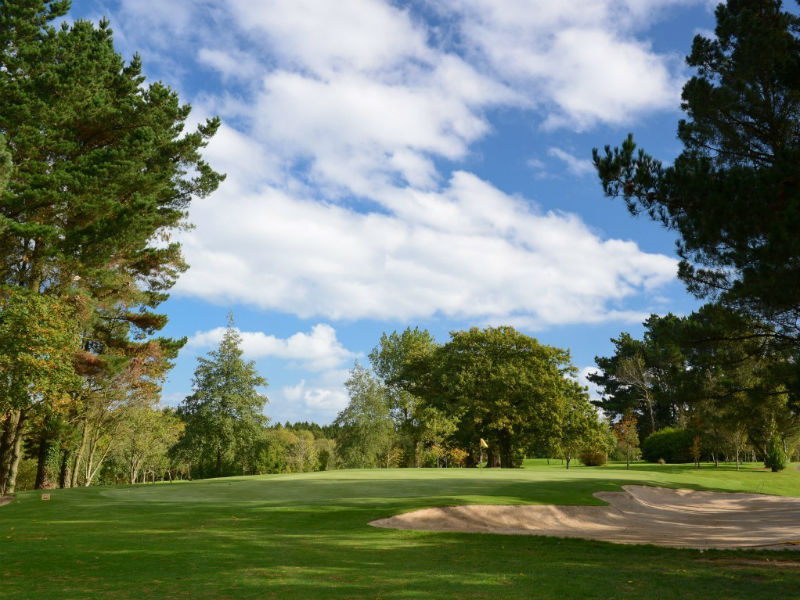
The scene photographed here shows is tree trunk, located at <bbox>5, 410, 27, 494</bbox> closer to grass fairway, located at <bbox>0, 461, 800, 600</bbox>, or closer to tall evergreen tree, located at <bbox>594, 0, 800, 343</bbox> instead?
grass fairway, located at <bbox>0, 461, 800, 600</bbox>

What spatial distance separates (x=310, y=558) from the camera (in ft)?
39.2

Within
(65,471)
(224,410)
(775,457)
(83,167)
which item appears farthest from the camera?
(224,410)

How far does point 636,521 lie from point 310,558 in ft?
50.0

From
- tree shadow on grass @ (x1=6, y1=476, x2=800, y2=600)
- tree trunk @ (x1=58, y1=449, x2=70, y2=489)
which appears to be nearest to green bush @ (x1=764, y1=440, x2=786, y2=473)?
tree shadow on grass @ (x1=6, y1=476, x2=800, y2=600)

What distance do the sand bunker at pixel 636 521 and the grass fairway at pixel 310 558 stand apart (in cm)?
113

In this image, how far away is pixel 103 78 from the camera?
3059 centimetres

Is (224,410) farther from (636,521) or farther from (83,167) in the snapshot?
(636,521)

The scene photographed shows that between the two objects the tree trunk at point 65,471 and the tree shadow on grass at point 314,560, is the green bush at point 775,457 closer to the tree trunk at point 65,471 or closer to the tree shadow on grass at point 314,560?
the tree shadow on grass at point 314,560

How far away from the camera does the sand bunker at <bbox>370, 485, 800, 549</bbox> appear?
16688 millimetres

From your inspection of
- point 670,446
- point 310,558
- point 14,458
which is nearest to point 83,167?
point 14,458

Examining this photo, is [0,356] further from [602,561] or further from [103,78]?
[602,561]

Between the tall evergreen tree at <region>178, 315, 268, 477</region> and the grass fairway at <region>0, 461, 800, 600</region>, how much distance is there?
34.8 meters

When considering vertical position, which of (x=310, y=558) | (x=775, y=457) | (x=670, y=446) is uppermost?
(x=670, y=446)

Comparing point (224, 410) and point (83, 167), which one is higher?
point (83, 167)
